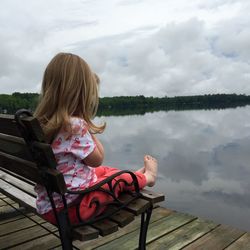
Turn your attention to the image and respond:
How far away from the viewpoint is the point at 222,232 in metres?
4.11

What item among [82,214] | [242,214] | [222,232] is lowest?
[242,214]

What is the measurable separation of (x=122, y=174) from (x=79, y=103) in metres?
0.69

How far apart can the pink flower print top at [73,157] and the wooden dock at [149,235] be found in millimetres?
1362

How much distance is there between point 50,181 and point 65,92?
2.13 feet

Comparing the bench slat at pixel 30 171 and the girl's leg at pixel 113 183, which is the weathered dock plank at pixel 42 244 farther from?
the girl's leg at pixel 113 183

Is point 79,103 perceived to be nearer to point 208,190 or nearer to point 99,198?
point 99,198

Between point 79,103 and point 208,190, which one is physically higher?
point 79,103

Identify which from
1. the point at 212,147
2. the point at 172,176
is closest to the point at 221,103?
the point at 212,147

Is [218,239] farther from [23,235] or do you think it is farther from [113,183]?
[23,235]

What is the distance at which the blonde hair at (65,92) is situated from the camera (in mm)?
2496

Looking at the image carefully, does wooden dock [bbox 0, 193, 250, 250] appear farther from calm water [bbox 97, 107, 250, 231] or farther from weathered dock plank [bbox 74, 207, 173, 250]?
calm water [bbox 97, 107, 250, 231]

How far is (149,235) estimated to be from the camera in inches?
159

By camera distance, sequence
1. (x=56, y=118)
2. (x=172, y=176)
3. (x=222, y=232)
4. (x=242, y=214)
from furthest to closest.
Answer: (x=172, y=176) < (x=242, y=214) < (x=222, y=232) < (x=56, y=118)

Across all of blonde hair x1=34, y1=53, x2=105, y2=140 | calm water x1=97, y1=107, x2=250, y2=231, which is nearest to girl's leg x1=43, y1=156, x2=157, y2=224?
blonde hair x1=34, y1=53, x2=105, y2=140
